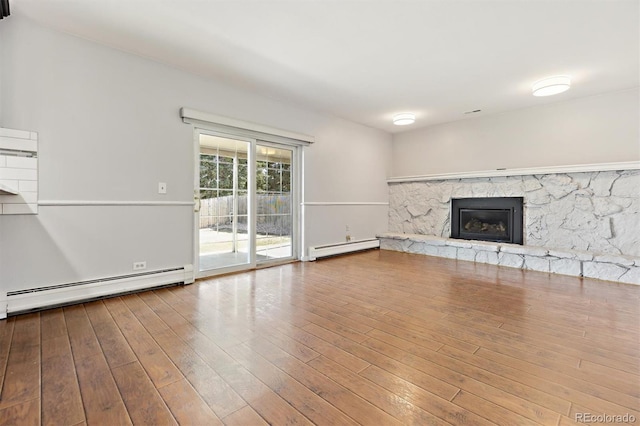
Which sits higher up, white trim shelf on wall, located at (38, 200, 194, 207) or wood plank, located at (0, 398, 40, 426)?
white trim shelf on wall, located at (38, 200, 194, 207)

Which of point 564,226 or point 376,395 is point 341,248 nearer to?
point 564,226

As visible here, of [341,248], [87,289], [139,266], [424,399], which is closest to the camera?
[424,399]

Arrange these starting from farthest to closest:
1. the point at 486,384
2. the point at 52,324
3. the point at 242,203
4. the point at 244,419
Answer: the point at 242,203 → the point at 52,324 → the point at 486,384 → the point at 244,419

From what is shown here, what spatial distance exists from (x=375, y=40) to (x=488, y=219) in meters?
3.81

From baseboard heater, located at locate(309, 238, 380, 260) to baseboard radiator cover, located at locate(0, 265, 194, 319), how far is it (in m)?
2.02

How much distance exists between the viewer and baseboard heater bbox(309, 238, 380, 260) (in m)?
4.91

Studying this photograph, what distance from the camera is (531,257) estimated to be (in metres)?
4.30

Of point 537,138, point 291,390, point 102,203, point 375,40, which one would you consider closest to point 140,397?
point 291,390

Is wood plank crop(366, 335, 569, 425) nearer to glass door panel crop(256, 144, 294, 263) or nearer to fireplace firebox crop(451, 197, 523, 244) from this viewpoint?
glass door panel crop(256, 144, 294, 263)

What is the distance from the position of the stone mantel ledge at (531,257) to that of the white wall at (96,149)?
12.7 feet

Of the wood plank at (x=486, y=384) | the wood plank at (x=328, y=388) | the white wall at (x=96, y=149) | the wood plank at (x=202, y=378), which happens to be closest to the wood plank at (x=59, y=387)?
the wood plank at (x=202, y=378)

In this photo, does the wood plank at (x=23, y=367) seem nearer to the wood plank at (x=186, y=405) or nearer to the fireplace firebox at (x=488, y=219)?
the wood plank at (x=186, y=405)

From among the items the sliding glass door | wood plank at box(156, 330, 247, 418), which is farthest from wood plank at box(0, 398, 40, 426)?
the sliding glass door

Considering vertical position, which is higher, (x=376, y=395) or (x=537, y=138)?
(x=537, y=138)
